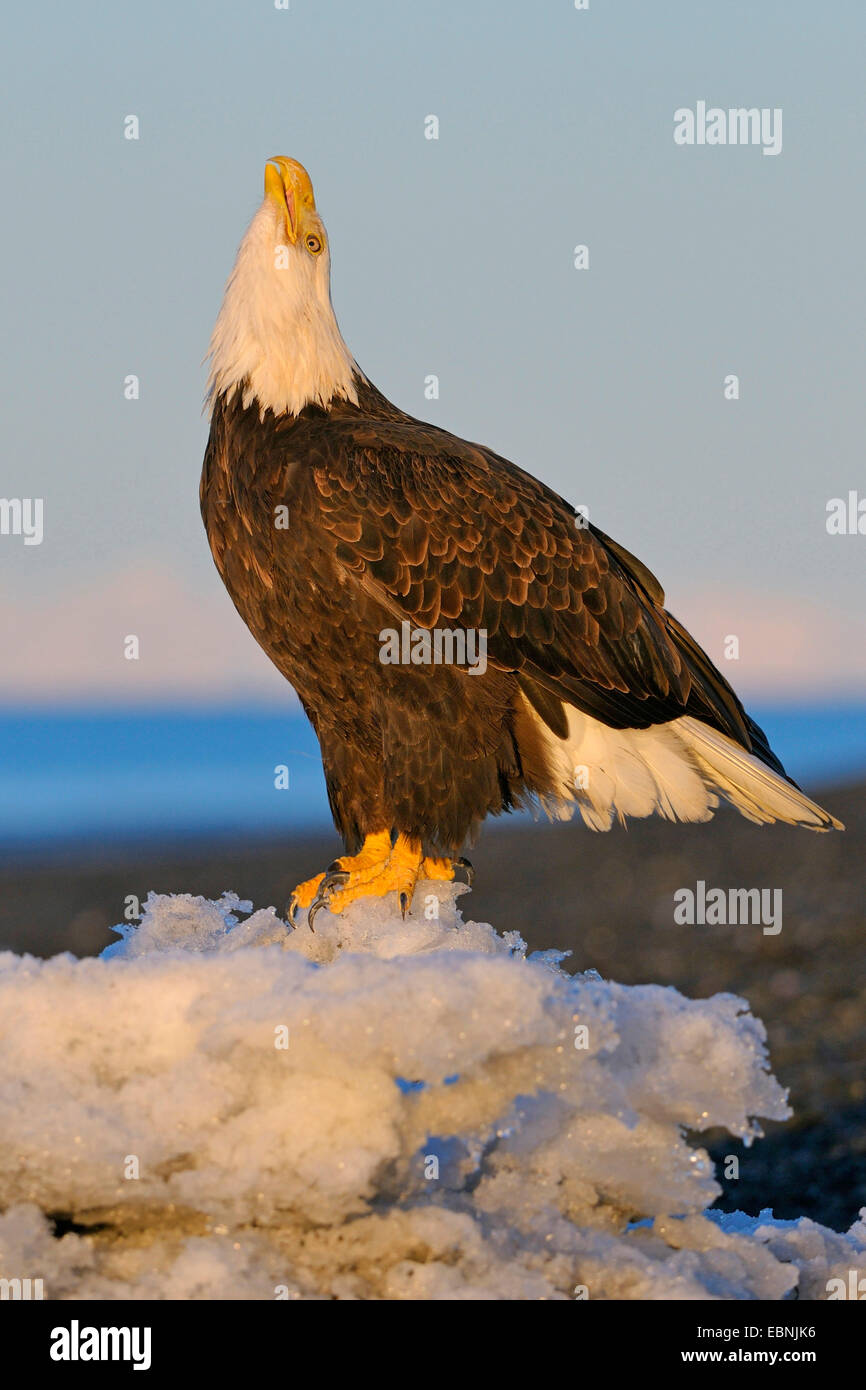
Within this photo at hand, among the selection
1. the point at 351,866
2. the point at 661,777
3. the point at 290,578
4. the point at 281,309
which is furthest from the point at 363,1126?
the point at 281,309

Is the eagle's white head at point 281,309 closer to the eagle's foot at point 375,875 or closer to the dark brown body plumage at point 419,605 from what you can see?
the dark brown body plumage at point 419,605

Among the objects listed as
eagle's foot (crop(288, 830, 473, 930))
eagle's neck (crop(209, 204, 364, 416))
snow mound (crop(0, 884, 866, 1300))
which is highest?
eagle's neck (crop(209, 204, 364, 416))

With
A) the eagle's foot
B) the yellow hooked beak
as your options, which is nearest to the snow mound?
the eagle's foot

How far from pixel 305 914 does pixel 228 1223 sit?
105 inches

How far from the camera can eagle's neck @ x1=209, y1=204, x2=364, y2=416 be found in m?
6.70

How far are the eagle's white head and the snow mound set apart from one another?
3450mm

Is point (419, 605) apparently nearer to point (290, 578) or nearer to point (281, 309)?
point (290, 578)

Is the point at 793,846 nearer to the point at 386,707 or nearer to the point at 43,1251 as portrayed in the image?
the point at 386,707

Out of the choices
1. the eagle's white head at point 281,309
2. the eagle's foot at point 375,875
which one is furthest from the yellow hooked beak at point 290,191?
the eagle's foot at point 375,875

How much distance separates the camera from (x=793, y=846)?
86.4ft

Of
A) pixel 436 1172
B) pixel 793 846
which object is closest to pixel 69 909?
pixel 793 846

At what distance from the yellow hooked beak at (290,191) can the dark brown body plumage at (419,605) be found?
0.82 m

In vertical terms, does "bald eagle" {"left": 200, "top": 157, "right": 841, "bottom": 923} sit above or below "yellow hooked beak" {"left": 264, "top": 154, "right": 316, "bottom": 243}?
below

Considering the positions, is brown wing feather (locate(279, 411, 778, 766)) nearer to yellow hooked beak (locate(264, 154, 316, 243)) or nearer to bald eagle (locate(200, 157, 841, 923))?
bald eagle (locate(200, 157, 841, 923))
